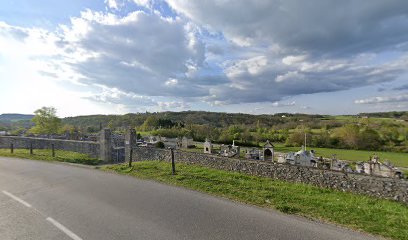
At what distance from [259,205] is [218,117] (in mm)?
108594

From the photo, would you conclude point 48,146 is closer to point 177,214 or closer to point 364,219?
point 177,214

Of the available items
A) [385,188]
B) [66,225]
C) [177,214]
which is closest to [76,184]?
[66,225]

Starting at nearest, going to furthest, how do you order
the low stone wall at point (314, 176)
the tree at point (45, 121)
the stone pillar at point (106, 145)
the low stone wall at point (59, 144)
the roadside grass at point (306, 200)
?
the roadside grass at point (306, 200), the low stone wall at point (314, 176), the stone pillar at point (106, 145), the low stone wall at point (59, 144), the tree at point (45, 121)

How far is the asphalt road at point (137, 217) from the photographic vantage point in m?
5.57

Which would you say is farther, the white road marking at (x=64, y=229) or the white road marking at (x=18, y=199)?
the white road marking at (x=18, y=199)

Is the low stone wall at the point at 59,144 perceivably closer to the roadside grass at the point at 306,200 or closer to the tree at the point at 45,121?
the roadside grass at the point at 306,200

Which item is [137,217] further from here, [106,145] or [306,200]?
[106,145]

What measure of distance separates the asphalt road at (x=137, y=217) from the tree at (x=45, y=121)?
5036cm

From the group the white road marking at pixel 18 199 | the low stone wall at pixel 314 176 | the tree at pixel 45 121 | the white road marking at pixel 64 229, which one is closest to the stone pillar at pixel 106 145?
the low stone wall at pixel 314 176

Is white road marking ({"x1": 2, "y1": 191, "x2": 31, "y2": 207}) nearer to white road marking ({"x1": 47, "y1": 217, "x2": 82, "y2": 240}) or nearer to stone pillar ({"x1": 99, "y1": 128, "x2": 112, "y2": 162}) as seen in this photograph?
white road marking ({"x1": 47, "y1": 217, "x2": 82, "y2": 240})

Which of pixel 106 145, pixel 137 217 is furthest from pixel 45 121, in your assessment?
pixel 137 217

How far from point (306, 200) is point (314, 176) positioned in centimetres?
303

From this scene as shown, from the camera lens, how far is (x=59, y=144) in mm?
29953

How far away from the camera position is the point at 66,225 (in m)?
6.10
